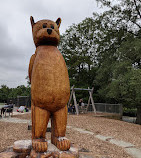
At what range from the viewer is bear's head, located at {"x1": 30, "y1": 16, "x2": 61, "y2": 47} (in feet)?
9.47

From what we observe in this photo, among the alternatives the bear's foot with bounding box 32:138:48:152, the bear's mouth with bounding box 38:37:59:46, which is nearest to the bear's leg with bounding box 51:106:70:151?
the bear's foot with bounding box 32:138:48:152

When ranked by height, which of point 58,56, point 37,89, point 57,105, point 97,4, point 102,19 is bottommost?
point 57,105

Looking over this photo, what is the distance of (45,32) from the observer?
2865mm

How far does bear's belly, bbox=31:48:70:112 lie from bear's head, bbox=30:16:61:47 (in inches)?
8.9

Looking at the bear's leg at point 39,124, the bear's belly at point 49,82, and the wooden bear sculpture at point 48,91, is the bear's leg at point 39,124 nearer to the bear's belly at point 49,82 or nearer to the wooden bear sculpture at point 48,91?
the wooden bear sculpture at point 48,91

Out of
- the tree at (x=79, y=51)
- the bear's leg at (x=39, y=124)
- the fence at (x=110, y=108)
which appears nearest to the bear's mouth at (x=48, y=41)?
the bear's leg at (x=39, y=124)

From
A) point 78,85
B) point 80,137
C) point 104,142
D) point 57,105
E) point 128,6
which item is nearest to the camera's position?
point 57,105

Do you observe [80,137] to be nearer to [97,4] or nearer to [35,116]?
[35,116]

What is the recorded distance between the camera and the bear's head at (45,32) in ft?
9.47

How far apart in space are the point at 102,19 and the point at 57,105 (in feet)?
34.5

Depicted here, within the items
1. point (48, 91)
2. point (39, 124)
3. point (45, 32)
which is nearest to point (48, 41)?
point (45, 32)

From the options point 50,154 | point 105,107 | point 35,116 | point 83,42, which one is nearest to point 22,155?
point 50,154

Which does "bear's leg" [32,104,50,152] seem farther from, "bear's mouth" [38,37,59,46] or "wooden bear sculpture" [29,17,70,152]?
"bear's mouth" [38,37,59,46]

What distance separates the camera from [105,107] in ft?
48.6
